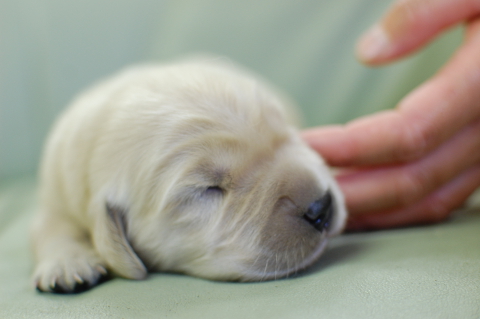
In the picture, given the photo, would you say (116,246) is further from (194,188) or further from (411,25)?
(411,25)

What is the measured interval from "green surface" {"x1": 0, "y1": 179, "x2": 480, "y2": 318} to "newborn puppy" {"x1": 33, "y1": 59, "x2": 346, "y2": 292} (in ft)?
0.27

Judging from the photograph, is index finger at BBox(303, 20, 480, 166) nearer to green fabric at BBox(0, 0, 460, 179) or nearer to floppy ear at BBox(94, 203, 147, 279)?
floppy ear at BBox(94, 203, 147, 279)

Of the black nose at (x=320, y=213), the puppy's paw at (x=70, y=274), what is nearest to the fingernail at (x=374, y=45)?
the black nose at (x=320, y=213)

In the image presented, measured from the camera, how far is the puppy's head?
162 cm

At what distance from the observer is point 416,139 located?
186cm

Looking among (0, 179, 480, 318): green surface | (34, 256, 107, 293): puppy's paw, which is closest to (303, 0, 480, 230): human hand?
(0, 179, 480, 318): green surface

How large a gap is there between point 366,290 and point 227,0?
11.3ft

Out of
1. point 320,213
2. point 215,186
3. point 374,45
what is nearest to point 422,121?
point 374,45

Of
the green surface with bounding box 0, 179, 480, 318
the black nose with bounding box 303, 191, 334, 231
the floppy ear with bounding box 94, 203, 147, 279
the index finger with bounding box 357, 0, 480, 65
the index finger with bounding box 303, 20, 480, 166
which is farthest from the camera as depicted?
the index finger with bounding box 357, 0, 480, 65

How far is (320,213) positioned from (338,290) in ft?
1.27

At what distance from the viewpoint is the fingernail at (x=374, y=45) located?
2.04 metres

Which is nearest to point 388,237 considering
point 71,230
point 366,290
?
point 366,290

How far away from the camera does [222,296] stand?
1415 mm

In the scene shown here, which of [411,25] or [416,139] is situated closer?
[416,139]
